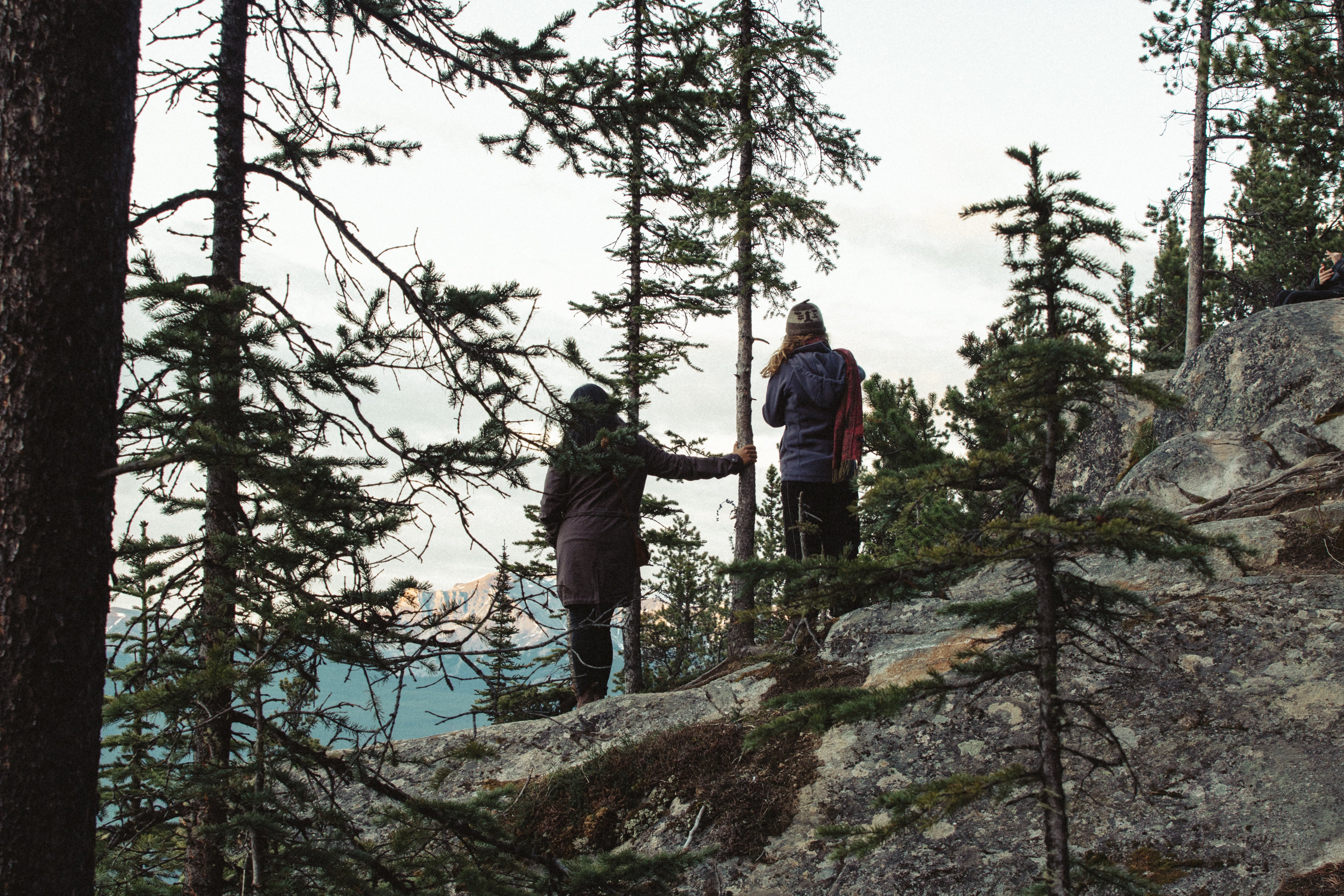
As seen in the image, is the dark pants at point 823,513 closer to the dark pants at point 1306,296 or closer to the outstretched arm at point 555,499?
the outstretched arm at point 555,499

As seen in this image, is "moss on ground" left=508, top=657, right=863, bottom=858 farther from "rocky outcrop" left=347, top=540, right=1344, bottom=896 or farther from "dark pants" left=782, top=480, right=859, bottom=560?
"dark pants" left=782, top=480, right=859, bottom=560

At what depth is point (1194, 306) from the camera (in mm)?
18375

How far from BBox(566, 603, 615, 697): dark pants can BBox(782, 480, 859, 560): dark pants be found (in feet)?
5.58

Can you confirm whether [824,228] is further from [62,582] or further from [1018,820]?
[62,582]

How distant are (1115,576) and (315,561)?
14.6 ft

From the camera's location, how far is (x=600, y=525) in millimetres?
6609

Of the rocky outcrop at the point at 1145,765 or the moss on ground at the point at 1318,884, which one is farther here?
the rocky outcrop at the point at 1145,765

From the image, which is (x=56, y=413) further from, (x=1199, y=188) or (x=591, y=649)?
(x=1199, y=188)

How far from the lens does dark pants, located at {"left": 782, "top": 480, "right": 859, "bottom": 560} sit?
6.72m

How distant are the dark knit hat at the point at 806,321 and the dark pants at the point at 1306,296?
25.9 feet

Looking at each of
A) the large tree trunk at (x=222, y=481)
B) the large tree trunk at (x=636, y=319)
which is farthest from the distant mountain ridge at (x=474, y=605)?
the large tree trunk at (x=636, y=319)

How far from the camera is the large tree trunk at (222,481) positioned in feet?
10.9

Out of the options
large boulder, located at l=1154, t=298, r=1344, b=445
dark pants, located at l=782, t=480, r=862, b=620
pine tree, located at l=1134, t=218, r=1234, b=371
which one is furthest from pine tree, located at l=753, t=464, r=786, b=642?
pine tree, located at l=1134, t=218, r=1234, b=371

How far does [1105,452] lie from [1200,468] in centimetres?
552
